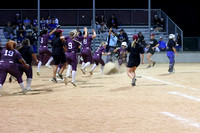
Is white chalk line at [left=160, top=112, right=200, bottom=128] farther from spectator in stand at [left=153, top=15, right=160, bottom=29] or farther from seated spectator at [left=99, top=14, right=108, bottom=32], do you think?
spectator in stand at [left=153, top=15, right=160, bottom=29]

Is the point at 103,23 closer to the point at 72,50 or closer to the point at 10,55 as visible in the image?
the point at 72,50

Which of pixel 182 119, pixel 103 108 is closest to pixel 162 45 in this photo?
pixel 103 108

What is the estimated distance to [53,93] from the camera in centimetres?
1348

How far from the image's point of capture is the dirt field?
319 inches

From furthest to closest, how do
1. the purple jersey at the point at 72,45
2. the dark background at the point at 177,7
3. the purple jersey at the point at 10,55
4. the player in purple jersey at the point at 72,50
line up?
the dark background at the point at 177,7 < the purple jersey at the point at 72,45 < the player in purple jersey at the point at 72,50 < the purple jersey at the point at 10,55

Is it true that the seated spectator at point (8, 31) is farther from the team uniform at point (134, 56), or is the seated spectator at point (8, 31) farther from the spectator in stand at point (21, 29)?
the team uniform at point (134, 56)

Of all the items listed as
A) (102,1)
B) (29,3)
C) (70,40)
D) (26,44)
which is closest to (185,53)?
(102,1)

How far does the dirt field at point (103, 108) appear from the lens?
8109 millimetres

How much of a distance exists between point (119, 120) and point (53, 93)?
508 cm

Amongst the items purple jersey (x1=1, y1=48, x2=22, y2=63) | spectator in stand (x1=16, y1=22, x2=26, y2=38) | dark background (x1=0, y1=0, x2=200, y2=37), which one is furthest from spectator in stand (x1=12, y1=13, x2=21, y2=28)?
purple jersey (x1=1, y1=48, x2=22, y2=63)

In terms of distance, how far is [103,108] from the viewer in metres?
10.4

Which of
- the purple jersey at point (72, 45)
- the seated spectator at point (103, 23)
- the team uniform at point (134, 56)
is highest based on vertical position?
the seated spectator at point (103, 23)

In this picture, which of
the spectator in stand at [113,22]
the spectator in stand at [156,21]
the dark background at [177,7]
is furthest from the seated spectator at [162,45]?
the dark background at [177,7]

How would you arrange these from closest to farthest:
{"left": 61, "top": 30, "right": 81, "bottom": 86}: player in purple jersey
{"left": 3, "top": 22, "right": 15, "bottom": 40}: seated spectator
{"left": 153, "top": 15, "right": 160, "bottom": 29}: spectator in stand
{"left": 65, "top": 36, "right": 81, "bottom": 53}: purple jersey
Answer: {"left": 61, "top": 30, "right": 81, "bottom": 86}: player in purple jersey, {"left": 65, "top": 36, "right": 81, "bottom": 53}: purple jersey, {"left": 3, "top": 22, "right": 15, "bottom": 40}: seated spectator, {"left": 153, "top": 15, "right": 160, "bottom": 29}: spectator in stand
